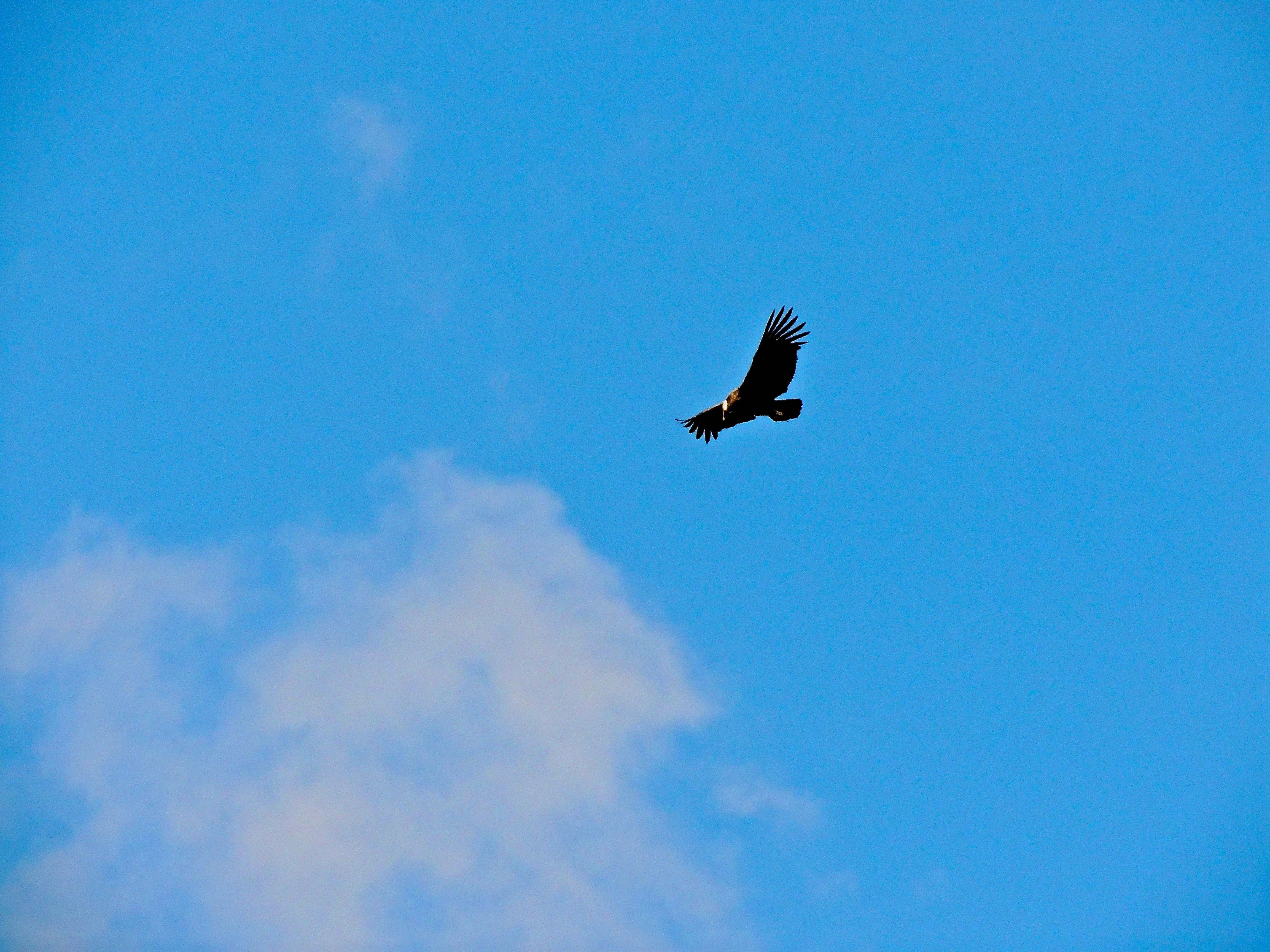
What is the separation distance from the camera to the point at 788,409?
2780 cm

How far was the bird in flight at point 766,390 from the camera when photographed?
2656cm

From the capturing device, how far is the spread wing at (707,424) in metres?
29.4

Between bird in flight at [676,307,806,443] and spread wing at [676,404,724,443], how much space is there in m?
0.02

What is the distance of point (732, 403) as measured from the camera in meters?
28.3

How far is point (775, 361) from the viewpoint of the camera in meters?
26.8

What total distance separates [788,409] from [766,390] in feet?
2.64

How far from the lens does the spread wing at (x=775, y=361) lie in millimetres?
26500

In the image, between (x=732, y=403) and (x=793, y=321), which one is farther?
(x=732, y=403)

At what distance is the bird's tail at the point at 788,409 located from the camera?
2775 centimetres

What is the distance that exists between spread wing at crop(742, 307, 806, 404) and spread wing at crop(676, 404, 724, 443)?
6.18 feet

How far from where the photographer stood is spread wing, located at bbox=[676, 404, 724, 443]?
29.4 metres

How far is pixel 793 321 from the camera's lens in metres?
26.4

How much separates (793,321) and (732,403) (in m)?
2.97

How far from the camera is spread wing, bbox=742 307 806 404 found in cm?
2650
